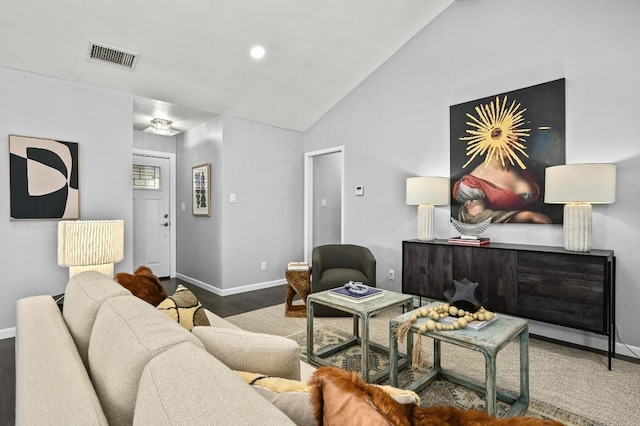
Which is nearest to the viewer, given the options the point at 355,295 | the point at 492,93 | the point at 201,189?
the point at 355,295

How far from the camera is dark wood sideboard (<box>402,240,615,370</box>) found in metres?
2.46

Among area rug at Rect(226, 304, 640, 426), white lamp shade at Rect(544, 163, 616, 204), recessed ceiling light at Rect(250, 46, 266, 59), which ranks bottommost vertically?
area rug at Rect(226, 304, 640, 426)

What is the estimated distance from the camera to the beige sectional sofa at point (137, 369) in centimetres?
65

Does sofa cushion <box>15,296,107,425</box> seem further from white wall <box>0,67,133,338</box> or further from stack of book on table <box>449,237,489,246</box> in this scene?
stack of book on table <box>449,237,489,246</box>

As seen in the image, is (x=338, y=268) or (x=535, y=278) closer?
(x=535, y=278)

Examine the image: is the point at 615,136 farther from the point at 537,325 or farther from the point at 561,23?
the point at 537,325

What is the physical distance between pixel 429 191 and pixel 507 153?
0.78 m

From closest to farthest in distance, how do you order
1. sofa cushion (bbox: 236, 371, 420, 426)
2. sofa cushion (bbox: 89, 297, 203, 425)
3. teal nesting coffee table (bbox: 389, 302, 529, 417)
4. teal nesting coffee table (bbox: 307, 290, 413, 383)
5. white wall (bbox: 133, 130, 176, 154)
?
sofa cushion (bbox: 236, 371, 420, 426) → sofa cushion (bbox: 89, 297, 203, 425) → teal nesting coffee table (bbox: 389, 302, 529, 417) → teal nesting coffee table (bbox: 307, 290, 413, 383) → white wall (bbox: 133, 130, 176, 154)

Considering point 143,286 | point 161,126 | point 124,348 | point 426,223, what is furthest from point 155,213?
point 124,348

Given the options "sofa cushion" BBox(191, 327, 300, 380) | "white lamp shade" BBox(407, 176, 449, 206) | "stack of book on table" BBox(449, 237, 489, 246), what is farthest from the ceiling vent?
"stack of book on table" BBox(449, 237, 489, 246)

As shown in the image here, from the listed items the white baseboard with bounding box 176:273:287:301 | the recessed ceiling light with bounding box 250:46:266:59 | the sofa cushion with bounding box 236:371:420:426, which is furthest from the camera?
the white baseboard with bounding box 176:273:287:301

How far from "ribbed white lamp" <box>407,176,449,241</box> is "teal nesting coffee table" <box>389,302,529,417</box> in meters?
1.45

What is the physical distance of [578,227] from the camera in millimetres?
2619

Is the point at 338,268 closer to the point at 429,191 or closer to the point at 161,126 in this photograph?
the point at 429,191
